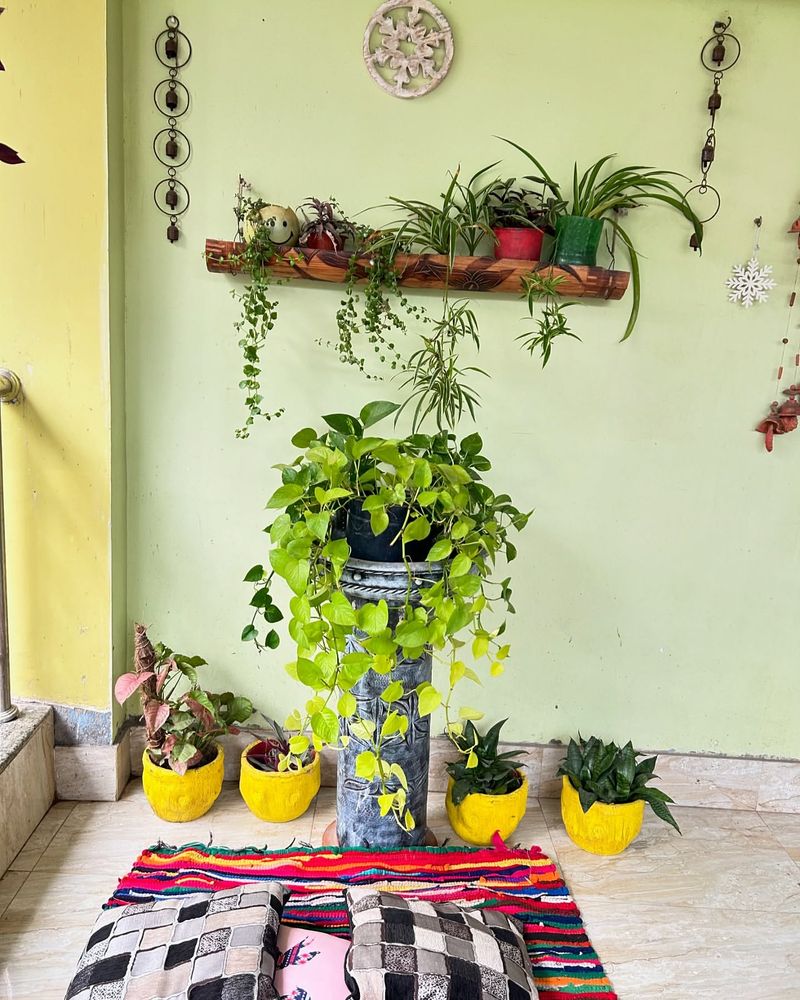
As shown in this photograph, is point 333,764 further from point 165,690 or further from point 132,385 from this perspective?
point 132,385

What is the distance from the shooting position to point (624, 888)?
5.74ft

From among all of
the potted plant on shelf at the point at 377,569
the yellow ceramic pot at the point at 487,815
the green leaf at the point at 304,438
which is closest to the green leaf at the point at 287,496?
the potted plant on shelf at the point at 377,569

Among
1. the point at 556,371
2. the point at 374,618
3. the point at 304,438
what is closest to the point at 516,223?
the point at 556,371

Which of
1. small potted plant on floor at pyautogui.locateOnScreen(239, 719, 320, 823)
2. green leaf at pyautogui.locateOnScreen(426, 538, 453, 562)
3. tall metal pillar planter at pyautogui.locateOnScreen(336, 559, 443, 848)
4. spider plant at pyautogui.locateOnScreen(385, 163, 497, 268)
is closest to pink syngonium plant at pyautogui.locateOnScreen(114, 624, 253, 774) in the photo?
small potted plant on floor at pyautogui.locateOnScreen(239, 719, 320, 823)

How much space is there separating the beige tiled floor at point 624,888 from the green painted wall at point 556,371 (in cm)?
28

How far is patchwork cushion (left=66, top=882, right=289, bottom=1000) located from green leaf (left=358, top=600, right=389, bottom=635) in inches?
22.7

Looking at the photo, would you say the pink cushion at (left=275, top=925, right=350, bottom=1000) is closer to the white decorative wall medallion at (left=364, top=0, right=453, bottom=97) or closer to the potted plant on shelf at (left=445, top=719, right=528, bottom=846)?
the potted plant on shelf at (left=445, top=719, right=528, bottom=846)

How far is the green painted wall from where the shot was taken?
5.81ft

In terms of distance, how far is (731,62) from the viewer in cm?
178

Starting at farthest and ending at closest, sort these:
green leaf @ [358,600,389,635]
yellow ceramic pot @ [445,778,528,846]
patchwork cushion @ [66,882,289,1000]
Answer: yellow ceramic pot @ [445,778,528,846] < green leaf @ [358,600,389,635] < patchwork cushion @ [66,882,289,1000]

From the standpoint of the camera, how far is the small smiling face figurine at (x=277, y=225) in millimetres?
1705

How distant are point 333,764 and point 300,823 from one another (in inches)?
8.1

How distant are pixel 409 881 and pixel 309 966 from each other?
0.36 meters

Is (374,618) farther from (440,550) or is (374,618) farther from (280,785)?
(280,785)
